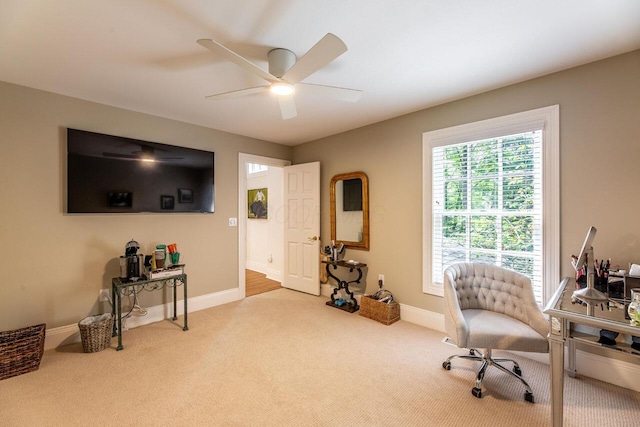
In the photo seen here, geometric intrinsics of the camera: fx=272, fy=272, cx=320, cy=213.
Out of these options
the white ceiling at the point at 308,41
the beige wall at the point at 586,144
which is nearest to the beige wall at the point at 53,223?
the white ceiling at the point at 308,41

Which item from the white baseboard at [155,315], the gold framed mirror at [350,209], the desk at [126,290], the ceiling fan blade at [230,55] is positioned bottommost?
the white baseboard at [155,315]

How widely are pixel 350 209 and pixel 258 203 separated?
8.69 ft

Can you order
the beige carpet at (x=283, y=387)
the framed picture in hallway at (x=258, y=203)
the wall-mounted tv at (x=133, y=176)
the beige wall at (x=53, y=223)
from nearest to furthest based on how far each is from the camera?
the beige carpet at (x=283, y=387) < the beige wall at (x=53, y=223) < the wall-mounted tv at (x=133, y=176) < the framed picture in hallway at (x=258, y=203)

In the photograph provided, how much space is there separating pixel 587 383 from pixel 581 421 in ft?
1.79

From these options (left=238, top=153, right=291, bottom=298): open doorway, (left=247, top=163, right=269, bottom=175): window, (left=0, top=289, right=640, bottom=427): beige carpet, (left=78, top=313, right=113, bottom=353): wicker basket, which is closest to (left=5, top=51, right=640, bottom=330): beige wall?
(left=78, top=313, right=113, bottom=353): wicker basket

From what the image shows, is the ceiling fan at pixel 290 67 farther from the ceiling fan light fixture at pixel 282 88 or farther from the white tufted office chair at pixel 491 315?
the white tufted office chair at pixel 491 315

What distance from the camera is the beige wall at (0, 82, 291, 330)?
246 centimetres

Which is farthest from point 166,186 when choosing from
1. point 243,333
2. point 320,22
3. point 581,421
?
point 581,421

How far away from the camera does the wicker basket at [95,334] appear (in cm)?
251

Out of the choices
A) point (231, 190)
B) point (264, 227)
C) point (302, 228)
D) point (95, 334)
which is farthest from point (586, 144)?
point (264, 227)

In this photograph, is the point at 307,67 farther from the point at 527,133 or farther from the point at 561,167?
the point at 561,167

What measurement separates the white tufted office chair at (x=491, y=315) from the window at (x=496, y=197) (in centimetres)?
38

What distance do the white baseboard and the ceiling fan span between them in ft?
8.66

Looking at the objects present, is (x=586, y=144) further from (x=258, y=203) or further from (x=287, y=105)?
(x=258, y=203)
